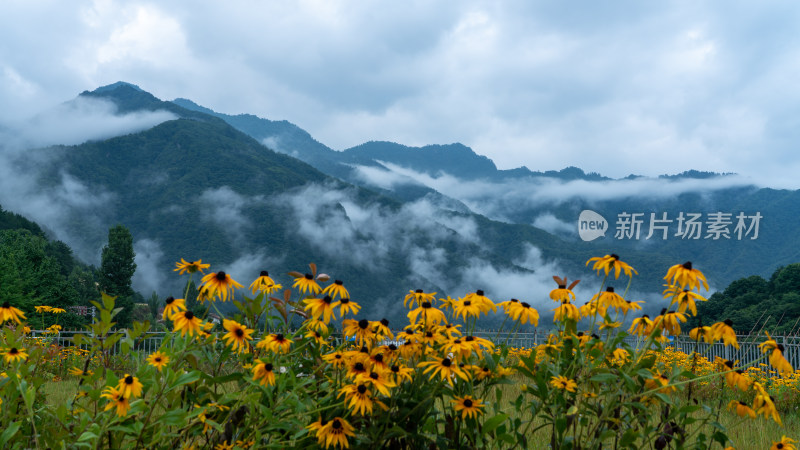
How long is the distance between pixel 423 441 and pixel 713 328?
162cm

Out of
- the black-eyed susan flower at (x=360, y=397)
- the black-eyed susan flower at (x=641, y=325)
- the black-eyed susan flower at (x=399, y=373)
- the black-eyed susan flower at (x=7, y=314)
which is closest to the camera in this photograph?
the black-eyed susan flower at (x=360, y=397)

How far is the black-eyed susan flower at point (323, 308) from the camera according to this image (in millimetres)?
2986

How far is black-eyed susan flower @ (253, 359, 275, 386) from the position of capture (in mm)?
2717

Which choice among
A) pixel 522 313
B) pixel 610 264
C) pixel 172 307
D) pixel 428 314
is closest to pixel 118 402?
pixel 172 307

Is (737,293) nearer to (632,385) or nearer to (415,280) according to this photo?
(632,385)

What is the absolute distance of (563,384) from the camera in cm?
301

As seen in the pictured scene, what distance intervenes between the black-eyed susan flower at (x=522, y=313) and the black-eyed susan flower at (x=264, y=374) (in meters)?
1.31

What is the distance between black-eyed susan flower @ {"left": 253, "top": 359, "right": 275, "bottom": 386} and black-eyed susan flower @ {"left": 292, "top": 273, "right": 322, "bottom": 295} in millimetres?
656

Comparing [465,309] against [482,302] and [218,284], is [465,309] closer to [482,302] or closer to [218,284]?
[482,302]

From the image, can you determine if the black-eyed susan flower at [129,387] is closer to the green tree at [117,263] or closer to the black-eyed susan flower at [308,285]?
the black-eyed susan flower at [308,285]

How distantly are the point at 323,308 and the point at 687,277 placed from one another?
183cm

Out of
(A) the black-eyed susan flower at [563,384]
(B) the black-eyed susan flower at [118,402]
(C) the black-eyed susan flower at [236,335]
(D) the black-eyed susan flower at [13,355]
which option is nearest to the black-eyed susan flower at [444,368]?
(A) the black-eyed susan flower at [563,384]

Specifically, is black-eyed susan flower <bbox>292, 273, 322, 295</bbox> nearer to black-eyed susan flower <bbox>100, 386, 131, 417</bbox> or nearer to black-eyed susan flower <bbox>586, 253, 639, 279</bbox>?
black-eyed susan flower <bbox>100, 386, 131, 417</bbox>

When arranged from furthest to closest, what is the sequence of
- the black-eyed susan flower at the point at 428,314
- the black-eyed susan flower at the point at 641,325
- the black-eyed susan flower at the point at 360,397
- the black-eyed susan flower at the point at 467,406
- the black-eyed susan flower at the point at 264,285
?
1. the black-eyed susan flower at the point at 264,285
2. the black-eyed susan flower at the point at 641,325
3. the black-eyed susan flower at the point at 428,314
4. the black-eyed susan flower at the point at 467,406
5. the black-eyed susan flower at the point at 360,397
